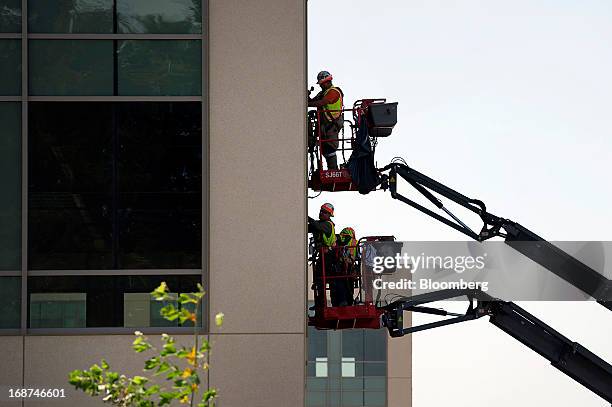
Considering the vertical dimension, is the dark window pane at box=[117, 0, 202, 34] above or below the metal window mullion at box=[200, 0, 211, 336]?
above

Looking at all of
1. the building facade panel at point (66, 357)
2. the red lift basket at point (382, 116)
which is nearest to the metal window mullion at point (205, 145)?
the building facade panel at point (66, 357)

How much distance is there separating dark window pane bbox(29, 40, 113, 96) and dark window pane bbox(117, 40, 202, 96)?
0.73 ft

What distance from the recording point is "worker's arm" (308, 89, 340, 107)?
20.9 m

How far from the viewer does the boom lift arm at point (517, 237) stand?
22.1 meters

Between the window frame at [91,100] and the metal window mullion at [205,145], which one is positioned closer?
the window frame at [91,100]

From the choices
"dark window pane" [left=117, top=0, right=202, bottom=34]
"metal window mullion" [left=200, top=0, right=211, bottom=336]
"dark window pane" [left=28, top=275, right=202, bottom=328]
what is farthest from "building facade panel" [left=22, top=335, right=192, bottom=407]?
"dark window pane" [left=117, top=0, right=202, bottom=34]

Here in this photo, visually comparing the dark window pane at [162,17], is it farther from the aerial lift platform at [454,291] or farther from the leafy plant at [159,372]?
the leafy plant at [159,372]

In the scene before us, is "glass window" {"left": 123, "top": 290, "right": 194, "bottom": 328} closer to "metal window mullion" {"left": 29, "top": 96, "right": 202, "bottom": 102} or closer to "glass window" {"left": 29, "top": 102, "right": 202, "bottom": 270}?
"glass window" {"left": 29, "top": 102, "right": 202, "bottom": 270}

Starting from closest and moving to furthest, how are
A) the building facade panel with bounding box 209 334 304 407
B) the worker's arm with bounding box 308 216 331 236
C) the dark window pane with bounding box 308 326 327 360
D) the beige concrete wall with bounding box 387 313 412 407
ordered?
the building facade panel with bounding box 209 334 304 407 < the worker's arm with bounding box 308 216 331 236 < the beige concrete wall with bounding box 387 313 412 407 < the dark window pane with bounding box 308 326 327 360

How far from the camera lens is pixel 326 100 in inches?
823

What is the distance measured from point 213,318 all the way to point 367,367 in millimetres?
37094

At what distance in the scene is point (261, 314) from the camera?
57.0 feet

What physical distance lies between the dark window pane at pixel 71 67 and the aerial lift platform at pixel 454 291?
14.2ft

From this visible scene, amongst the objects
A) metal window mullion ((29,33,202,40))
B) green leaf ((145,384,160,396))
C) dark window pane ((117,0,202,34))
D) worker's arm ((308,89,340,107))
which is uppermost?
dark window pane ((117,0,202,34))
